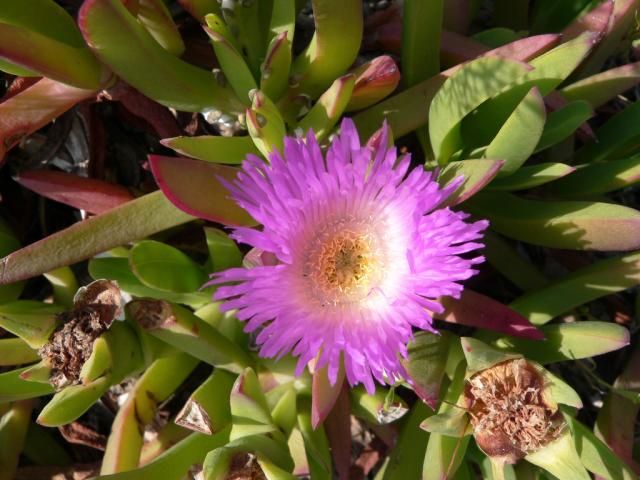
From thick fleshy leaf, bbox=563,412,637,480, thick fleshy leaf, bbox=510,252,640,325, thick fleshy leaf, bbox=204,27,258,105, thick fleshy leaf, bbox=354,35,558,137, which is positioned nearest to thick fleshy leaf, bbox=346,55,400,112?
thick fleshy leaf, bbox=354,35,558,137

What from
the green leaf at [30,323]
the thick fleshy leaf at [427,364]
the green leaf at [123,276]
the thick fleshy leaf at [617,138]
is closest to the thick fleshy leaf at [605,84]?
the thick fleshy leaf at [617,138]

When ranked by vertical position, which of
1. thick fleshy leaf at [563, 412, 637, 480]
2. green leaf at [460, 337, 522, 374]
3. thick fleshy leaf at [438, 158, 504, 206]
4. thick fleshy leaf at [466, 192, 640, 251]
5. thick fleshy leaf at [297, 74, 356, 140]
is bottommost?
thick fleshy leaf at [563, 412, 637, 480]

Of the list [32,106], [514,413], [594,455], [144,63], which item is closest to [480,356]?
[514,413]

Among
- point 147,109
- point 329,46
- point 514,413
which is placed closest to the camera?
point 514,413

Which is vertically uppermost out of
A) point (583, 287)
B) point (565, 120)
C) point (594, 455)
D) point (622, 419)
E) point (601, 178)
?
point (565, 120)

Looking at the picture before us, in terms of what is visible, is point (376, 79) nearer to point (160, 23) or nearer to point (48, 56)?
point (160, 23)

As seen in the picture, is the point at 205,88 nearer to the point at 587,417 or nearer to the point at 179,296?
the point at 179,296

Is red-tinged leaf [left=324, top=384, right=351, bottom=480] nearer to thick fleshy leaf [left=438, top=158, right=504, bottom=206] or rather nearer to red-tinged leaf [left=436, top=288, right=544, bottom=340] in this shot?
red-tinged leaf [left=436, top=288, right=544, bottom=340]
